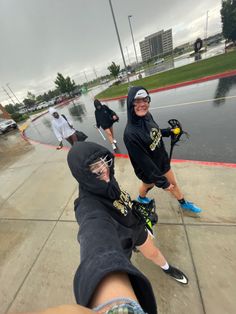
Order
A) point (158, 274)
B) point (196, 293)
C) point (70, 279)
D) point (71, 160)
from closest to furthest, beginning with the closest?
point (71, 160) < point (196, 293) < point (158, 274) < point (70, 279)

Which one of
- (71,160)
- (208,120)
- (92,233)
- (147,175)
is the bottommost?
(208,120)

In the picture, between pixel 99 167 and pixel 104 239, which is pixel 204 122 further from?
pixel 104 239

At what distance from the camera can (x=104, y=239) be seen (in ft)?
3.39

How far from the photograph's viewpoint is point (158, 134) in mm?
2516

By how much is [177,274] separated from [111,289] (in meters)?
1.64

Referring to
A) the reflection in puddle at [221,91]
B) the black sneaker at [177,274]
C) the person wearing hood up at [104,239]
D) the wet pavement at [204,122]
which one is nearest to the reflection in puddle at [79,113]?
the wet pavement at [204,122]

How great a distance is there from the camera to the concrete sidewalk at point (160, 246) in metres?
2.00

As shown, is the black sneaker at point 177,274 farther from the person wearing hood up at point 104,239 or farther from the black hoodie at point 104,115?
the black hoodie at point 104,115

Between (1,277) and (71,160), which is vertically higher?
(71,160)

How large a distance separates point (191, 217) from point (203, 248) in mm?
517

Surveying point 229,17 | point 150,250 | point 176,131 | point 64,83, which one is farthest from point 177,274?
point 64,83

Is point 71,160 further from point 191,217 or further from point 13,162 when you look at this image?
point 13,162

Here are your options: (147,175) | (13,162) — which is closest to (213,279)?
(147,175)

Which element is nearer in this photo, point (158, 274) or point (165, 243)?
point (158, 274)
